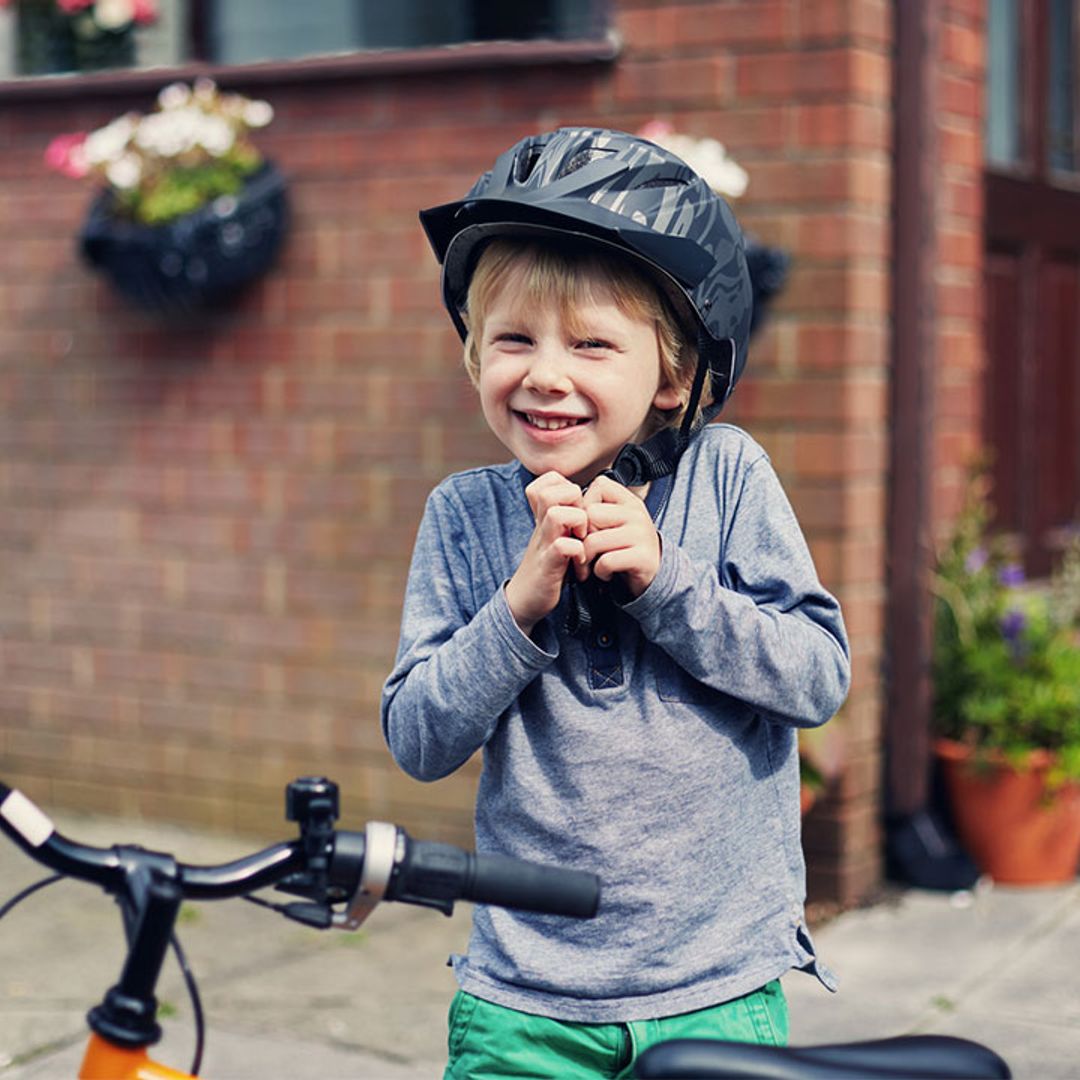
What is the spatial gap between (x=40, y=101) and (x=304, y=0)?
3.23ft

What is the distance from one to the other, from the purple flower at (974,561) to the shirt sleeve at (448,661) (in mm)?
3392

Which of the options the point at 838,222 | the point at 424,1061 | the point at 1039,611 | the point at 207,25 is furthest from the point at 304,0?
the point at 424,1061

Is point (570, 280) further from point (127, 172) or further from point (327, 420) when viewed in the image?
point (127, 172)

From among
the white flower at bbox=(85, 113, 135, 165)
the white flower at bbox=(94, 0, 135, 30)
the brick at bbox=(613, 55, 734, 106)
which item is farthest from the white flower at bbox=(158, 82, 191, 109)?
the brick at bbox=(613, 55, 734, 106)

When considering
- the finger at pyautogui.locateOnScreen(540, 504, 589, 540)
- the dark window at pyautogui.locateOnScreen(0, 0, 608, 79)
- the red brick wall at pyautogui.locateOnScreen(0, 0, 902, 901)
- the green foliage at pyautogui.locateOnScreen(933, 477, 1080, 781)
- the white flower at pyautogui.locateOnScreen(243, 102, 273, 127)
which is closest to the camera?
the finger at pyautogui.locateOnScreen(540, 504, 589, 540)

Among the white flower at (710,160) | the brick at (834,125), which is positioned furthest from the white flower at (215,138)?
the brick at (834,125)

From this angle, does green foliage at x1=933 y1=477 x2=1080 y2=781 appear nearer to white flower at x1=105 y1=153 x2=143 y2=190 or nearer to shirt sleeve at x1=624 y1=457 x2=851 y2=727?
white flower at x1=105 y1=153 x2=143 y2=190

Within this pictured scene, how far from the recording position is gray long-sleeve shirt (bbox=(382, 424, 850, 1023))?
2199 millimetres

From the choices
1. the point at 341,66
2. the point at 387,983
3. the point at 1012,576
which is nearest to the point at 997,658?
the point at 1012,576

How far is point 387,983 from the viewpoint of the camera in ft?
15.4

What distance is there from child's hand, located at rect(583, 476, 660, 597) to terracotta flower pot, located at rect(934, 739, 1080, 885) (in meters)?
3.47

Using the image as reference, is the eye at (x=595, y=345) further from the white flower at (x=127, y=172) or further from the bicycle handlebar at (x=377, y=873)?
the white flower at (x=127, y=172)

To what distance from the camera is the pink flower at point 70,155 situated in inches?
227

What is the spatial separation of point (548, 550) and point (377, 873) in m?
0.53
